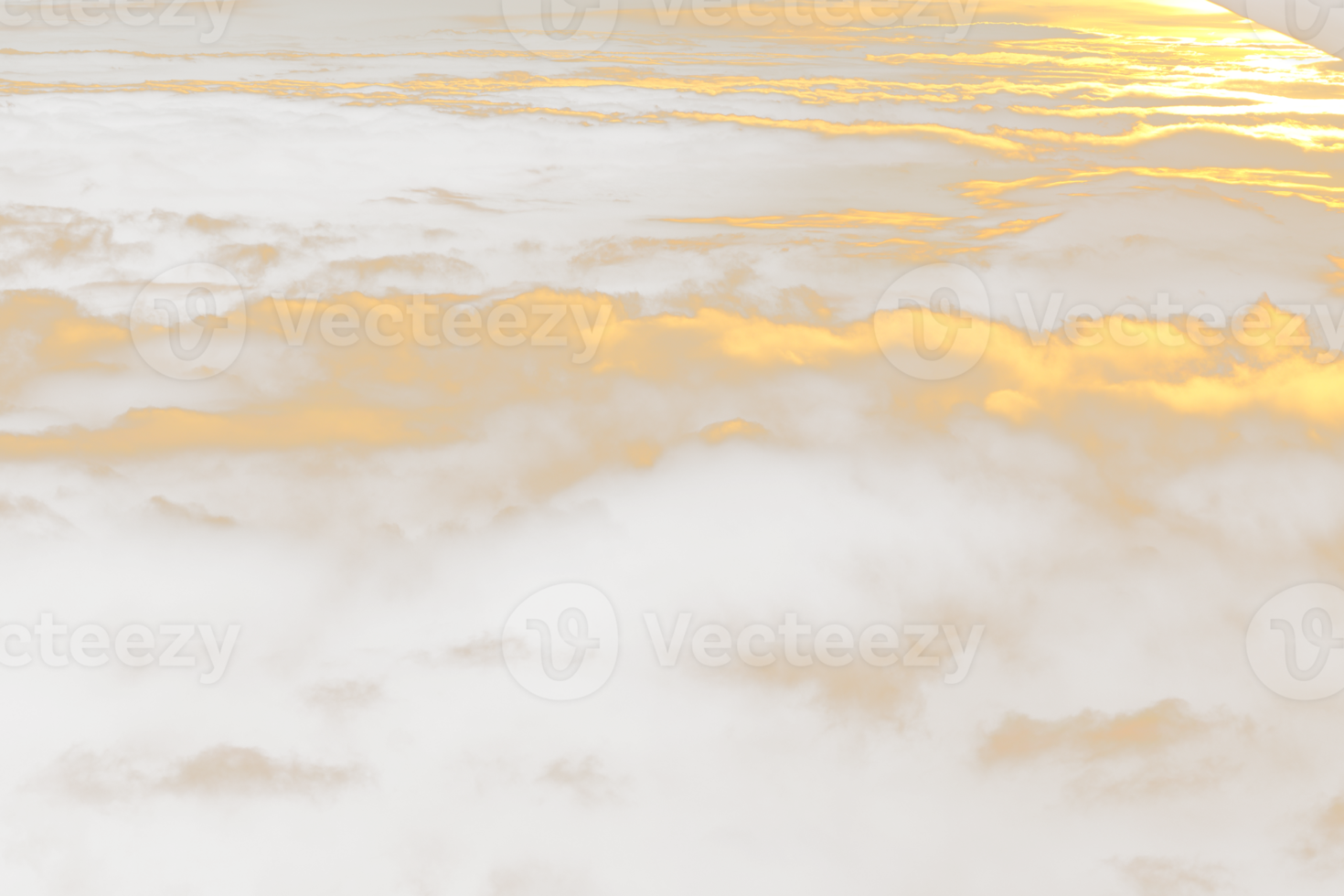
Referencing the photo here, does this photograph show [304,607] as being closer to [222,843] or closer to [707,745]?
[222,843]

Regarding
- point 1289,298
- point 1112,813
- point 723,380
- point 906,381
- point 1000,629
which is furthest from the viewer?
point 1289,298

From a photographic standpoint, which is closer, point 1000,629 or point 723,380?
point 1000,629

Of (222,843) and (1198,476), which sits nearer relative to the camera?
(222,843)

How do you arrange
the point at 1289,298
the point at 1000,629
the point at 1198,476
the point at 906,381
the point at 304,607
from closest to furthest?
the point at 304,607 → the point at 1000,629 → the point at 1198,476 → the point at 906,381 → the point at 1289,298

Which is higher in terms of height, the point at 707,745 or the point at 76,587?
the point at 76,587

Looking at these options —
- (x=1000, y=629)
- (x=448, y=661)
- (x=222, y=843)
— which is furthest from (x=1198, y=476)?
(x=222, y=843)

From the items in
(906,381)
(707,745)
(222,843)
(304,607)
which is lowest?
(222,843)

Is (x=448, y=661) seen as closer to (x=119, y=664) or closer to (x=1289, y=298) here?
(x=119, y=664)

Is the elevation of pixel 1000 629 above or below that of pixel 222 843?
above

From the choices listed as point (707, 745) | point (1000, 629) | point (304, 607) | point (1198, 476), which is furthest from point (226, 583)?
point (1198, 476)
